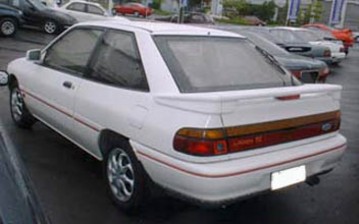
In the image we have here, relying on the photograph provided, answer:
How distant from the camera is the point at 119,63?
381 centimetres

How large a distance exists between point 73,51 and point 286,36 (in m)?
10.1

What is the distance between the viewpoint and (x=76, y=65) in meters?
4.35

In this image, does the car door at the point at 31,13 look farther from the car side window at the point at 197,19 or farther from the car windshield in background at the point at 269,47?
the car side window at the point at 197,19

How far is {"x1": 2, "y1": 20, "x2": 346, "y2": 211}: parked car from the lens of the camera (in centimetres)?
301

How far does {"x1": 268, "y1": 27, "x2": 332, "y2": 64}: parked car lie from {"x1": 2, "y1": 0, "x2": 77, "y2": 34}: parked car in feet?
28.0

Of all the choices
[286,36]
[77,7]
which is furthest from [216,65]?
[77,7]

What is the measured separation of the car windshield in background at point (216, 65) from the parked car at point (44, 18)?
14.9 meters

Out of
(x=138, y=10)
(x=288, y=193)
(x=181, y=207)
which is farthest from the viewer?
(x=138, y=10)

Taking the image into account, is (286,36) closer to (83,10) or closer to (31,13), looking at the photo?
(83,10)

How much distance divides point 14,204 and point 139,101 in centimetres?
180

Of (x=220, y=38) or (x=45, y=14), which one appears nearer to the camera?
(x=220, y=38)

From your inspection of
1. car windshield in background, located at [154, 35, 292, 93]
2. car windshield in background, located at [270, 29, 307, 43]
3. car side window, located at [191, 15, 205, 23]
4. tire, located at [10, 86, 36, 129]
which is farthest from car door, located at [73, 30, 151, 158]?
car side window, located at [191, 15, 205, 23]

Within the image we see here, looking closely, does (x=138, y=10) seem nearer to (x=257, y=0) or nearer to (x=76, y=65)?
(x=257, y=0)

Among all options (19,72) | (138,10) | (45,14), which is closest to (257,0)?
(138,10)
